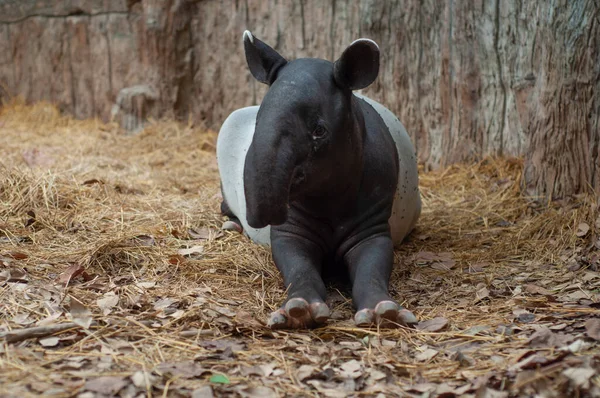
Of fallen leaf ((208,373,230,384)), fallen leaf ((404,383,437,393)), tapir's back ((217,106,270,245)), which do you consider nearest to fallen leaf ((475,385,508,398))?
fallen leaf ((404,383,437,393))

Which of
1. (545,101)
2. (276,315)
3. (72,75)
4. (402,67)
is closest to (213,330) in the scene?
(276,315)

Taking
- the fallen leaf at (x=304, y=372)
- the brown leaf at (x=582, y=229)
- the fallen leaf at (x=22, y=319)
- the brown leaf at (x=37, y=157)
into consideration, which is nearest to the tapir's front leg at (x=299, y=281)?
the fallen leaf at (x=304, y=372)

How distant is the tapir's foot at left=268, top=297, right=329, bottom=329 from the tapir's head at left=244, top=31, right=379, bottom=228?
1.17ft

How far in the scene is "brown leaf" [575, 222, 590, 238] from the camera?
4320 millimetres

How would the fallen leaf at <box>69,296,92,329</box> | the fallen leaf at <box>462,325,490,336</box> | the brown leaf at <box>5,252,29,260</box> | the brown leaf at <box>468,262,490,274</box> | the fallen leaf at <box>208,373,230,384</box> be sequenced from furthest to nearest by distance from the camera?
Answer: the brown leaf at <box>468,262,490,274</box> < the brown leaf at <box>5,252,29,260</box> < the fallen leaf at <box>462,325,490,336</box> < the fallen leaf at <box>69,296,92,329</box> < the fallen leaf at <box>208,373,230,384</box>

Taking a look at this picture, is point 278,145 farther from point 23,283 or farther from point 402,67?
point 402,67

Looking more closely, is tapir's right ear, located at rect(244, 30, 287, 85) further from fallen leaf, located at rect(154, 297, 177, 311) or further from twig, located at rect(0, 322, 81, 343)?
twig, located at rect(0, 322, 81, 343)

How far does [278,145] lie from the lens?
3129mm

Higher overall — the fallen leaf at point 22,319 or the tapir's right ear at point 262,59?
the tapir's right ear at point 262,59

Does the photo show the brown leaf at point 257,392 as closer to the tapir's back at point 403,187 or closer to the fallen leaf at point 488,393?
the fallen leaf at point 488,393

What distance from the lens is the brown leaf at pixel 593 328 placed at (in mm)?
2847

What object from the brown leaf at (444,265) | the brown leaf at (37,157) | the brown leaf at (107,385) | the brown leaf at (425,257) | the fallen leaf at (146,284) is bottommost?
the brown leaf at (37,157)

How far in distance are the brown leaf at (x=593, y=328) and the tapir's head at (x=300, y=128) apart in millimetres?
1286

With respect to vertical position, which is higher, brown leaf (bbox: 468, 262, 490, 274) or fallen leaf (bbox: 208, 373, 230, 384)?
fallen leaf (bbox: 208, 373, 230, 384)
